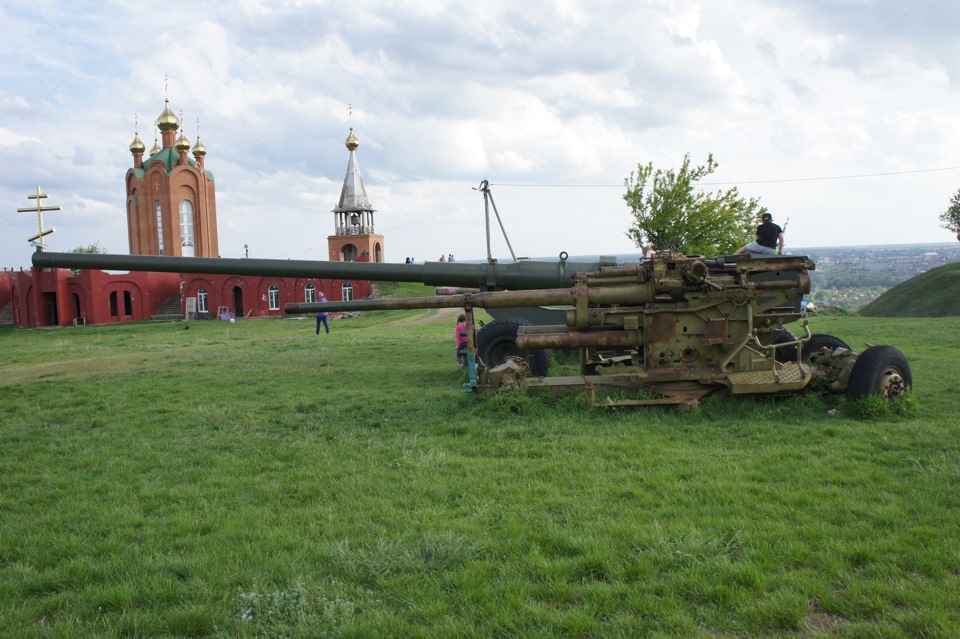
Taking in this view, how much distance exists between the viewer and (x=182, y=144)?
60.1m

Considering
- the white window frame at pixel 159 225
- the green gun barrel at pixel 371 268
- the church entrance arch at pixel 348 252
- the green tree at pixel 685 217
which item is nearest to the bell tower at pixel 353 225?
the church entrance arch at pixel 348 252

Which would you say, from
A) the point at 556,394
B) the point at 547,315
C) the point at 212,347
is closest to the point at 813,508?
the point at 556,394

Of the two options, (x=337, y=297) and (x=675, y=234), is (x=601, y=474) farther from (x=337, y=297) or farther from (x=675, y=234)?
(x=337, y=297)

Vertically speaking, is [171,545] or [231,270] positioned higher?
[231,270]

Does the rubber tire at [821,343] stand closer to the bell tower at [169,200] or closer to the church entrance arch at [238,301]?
the church entrance arch at [238,301]

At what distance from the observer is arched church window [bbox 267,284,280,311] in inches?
2005

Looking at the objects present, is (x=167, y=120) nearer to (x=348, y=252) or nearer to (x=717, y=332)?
(x=348, y=252)

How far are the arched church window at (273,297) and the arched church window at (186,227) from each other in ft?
44.8

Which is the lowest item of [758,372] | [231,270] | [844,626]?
[844,626]

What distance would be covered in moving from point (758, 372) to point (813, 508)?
354cm

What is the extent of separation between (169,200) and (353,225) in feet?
49.1

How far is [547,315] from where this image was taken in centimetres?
1302

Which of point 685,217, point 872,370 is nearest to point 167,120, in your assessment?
point 685,217

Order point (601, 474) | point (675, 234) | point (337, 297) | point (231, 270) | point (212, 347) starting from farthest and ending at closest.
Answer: point (337, 297)
point (675, 234)
point (212, 347)
point (231, 270)
point (601, 474)
